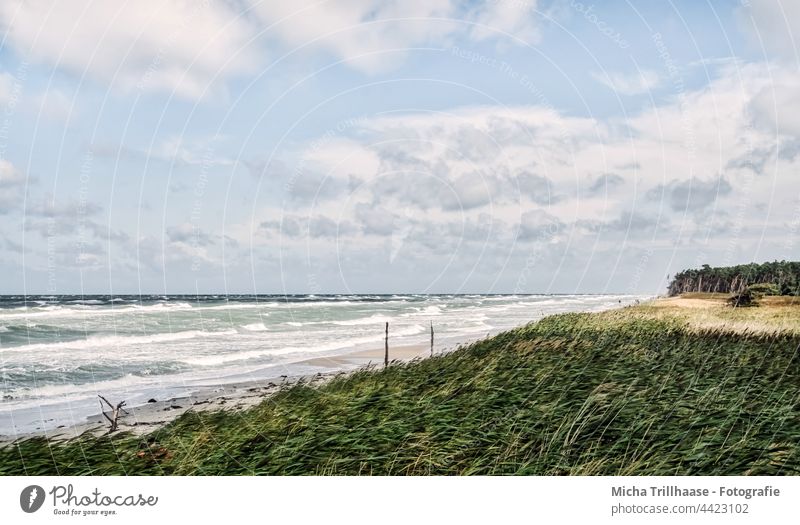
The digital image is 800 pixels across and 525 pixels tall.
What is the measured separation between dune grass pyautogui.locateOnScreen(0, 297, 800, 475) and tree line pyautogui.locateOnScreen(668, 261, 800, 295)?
106 ft

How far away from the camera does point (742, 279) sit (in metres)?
48.2

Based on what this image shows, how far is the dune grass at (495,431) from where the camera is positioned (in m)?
9.19

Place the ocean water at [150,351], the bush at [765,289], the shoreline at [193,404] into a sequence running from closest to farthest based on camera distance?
1. the shoreline at [193,404]
2. the ocean water at [150,351]
3. the bush at [765,289]

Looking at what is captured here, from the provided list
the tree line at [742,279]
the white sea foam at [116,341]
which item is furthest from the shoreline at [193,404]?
the tree line at [742,279]

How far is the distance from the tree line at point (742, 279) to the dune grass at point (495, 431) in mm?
32242

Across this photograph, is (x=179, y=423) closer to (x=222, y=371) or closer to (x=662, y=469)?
(x=662, y=469)

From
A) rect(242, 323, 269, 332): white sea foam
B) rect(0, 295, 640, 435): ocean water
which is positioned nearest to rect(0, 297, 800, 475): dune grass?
rect(0, 295, 640, 435): ocean water

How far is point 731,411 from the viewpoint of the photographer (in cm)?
1081

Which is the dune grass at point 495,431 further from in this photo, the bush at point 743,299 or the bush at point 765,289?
the bush at point 765,289

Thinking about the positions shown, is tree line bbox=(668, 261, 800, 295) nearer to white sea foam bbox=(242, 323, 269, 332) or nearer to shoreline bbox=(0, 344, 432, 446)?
shoreline bbox=(0, 344, 432, 446)

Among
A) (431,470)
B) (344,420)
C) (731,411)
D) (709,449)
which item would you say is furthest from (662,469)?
(344,420)

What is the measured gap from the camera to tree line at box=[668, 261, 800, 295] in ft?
140

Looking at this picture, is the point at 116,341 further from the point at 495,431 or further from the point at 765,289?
the point at 765,289
